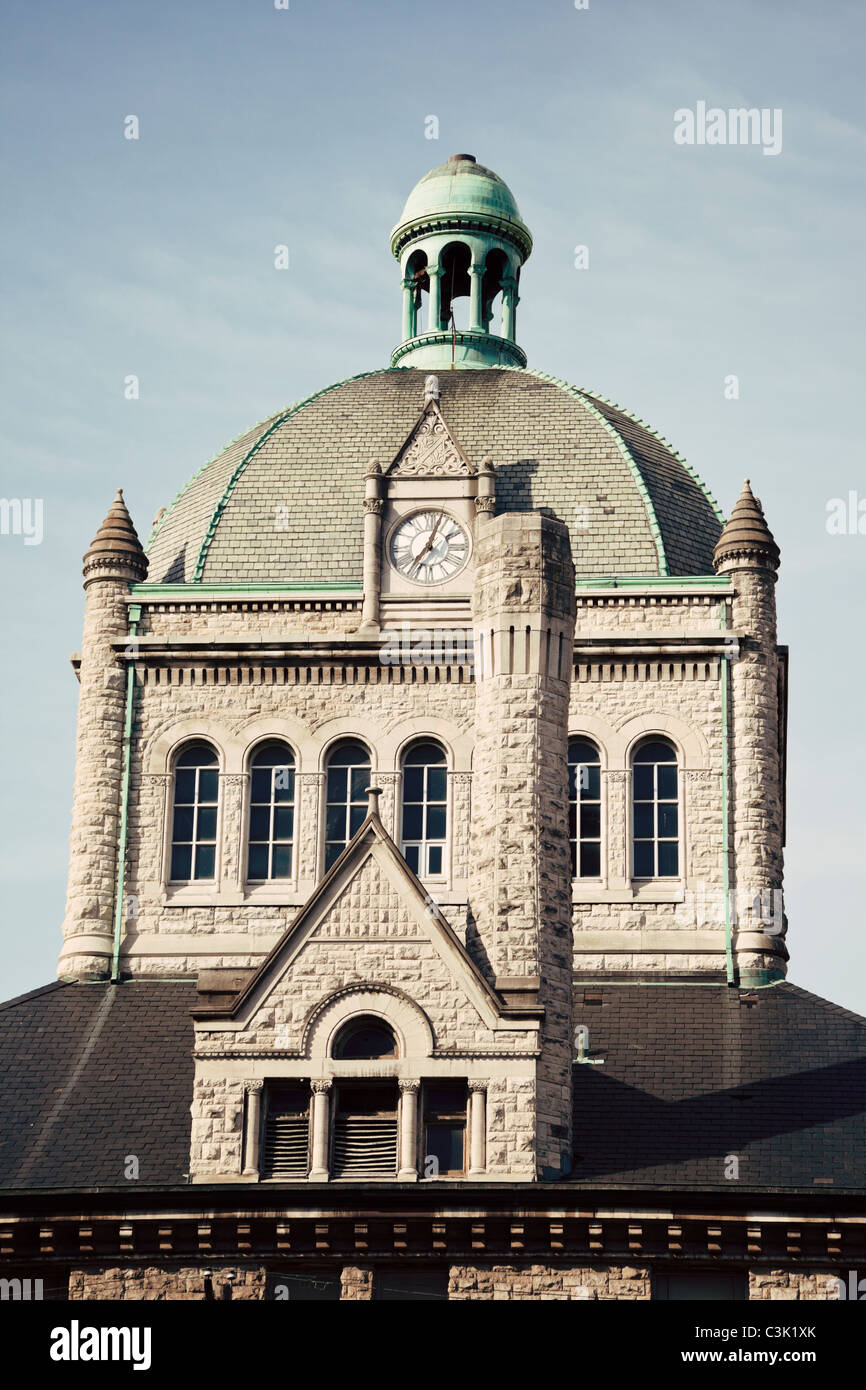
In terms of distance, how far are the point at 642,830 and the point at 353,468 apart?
9.82m

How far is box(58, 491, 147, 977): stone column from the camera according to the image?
45094mm

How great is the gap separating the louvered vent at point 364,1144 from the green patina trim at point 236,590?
1334 cm

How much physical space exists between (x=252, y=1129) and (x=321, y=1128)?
0.99m

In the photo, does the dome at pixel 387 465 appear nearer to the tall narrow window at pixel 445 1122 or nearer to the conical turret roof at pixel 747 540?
the conical turret roof at pixel 747 540

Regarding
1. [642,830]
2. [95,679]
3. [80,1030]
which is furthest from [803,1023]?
[95,679]

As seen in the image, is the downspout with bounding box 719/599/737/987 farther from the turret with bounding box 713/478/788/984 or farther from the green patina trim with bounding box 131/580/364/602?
the green patina trim with bounding box 131/580/364/602

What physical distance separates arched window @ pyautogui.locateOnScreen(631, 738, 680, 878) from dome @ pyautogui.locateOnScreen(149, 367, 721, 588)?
385 cm

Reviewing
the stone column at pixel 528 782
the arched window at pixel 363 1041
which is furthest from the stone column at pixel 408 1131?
the stone column at pixel 528 782

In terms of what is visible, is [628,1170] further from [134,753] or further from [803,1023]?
[134,753]

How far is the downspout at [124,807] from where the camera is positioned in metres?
45.0

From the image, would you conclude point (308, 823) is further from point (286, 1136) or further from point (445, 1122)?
point (445, 1122)

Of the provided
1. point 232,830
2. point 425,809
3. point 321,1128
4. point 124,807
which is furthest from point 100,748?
point 321,1128

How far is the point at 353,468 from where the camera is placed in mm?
50188
